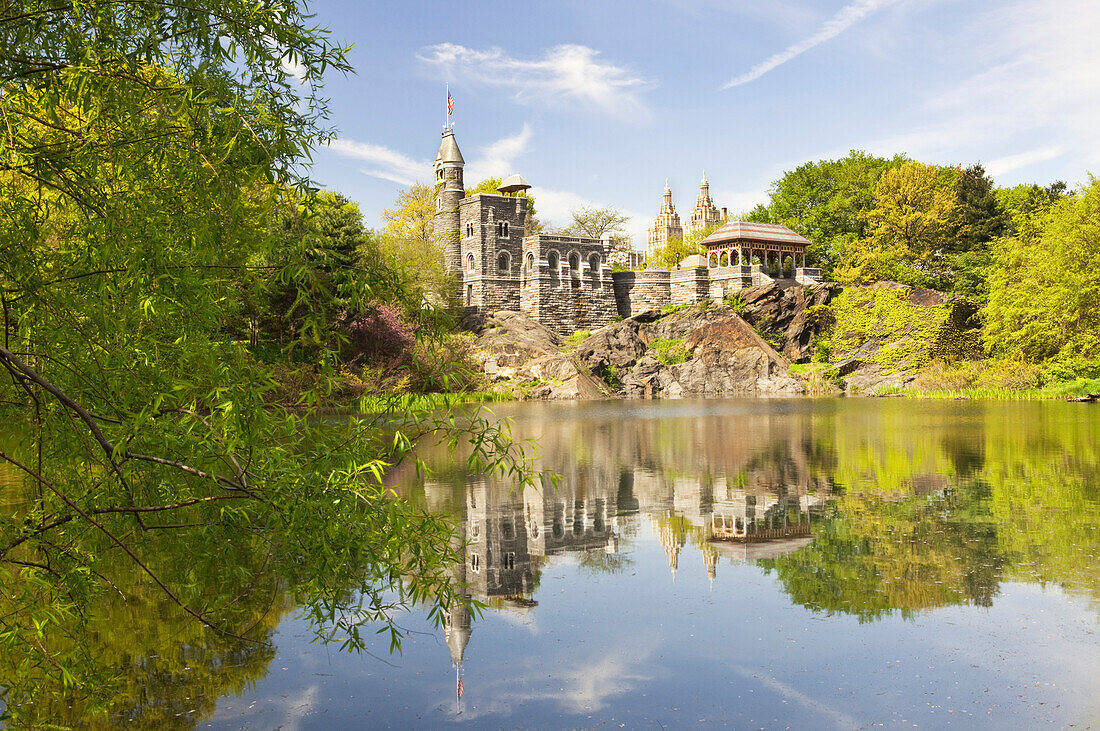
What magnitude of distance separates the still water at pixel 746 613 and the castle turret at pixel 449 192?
38147 mm

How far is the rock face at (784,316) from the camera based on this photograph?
47312 mm

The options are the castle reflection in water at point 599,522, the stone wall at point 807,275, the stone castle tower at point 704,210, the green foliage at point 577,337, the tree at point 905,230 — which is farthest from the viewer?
the stone castle tower at point 704,210

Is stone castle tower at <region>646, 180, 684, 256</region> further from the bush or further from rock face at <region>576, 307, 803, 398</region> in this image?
the bush

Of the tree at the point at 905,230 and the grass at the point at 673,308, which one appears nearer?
the grass at the point at 673,308

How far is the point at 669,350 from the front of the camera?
45.7 m

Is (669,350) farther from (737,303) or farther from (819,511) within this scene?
(819,511)

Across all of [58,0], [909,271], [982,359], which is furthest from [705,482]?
[909,271]

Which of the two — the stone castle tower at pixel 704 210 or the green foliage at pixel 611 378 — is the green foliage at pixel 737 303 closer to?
the green foliage at pixel 611 378

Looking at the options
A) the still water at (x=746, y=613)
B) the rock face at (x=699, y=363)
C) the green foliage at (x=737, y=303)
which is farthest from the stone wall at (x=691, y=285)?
the still water at (x=746, y=613)

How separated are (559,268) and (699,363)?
1092 centimetres

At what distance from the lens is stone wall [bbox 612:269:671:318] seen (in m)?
52.4

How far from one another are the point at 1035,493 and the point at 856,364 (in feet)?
114

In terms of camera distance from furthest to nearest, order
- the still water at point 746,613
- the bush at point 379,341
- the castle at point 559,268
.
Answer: the castle at point 559,268, the bush at point 379,341, the still water at point 746,613

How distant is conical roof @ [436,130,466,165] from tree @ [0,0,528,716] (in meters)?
51.3
